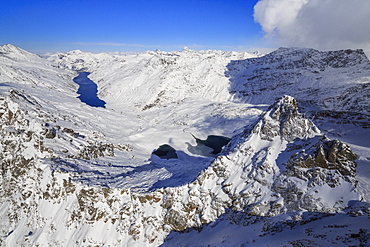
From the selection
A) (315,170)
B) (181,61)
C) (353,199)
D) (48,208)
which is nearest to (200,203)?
(315,170)

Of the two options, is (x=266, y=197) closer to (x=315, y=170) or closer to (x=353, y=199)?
(x=315, y=170)

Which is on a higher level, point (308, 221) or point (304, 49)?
point (304, 49)

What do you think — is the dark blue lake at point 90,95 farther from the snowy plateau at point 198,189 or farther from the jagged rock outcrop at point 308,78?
the jagged rock outcrop at point 308,78

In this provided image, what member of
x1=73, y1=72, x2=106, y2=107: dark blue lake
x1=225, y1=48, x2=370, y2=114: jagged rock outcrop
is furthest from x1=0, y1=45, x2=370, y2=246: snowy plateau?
x1=73, y1=72, x2=106, y2=107: dark blue lake

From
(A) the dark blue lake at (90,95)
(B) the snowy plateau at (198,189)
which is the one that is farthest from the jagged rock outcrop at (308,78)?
(A) the dark blue lake at (90,95)

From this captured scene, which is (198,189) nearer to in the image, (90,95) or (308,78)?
(308,78)

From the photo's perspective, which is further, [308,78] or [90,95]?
[90,95]

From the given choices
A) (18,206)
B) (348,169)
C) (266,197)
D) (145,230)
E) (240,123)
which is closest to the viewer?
(348,169)

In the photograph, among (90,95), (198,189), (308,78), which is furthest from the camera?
(90,95)

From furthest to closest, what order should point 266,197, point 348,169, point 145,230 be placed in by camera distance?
1. point 145,230
2. point 266,197
3. point 348,169

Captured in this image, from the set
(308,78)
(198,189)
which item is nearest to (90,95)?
(198,189)

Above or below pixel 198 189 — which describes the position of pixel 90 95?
above
